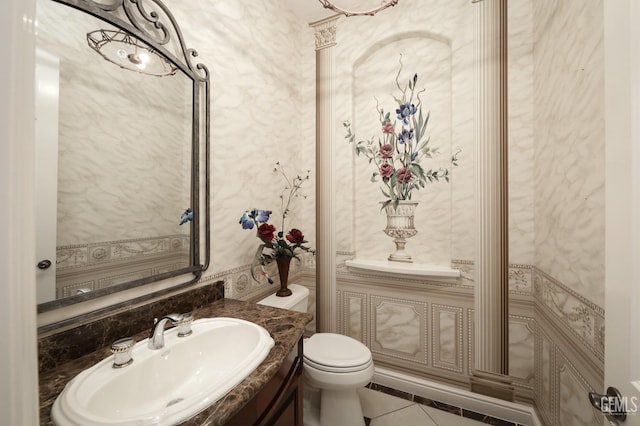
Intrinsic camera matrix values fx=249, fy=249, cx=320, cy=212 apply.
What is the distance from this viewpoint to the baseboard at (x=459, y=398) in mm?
1421

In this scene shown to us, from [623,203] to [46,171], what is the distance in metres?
1.51

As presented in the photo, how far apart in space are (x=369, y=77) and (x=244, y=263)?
1.62 meters

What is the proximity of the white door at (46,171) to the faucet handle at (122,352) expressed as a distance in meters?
0.27

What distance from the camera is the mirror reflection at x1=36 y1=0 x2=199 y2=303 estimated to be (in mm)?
792

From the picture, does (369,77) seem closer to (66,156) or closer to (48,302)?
(66,156)

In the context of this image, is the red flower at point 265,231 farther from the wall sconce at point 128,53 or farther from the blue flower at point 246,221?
the wall sconce at point 128,53

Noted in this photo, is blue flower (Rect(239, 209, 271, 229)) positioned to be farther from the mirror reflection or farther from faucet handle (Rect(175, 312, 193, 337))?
faucet handle (Rect(175, 312, 193, 337))

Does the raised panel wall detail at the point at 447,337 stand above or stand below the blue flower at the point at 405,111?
below

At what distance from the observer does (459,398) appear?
5.10 feet

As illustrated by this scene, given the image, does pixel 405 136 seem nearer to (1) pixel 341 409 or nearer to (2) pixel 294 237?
(2) pixel 294 237

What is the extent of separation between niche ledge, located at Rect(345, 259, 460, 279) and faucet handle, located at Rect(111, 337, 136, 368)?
53.0 inches
